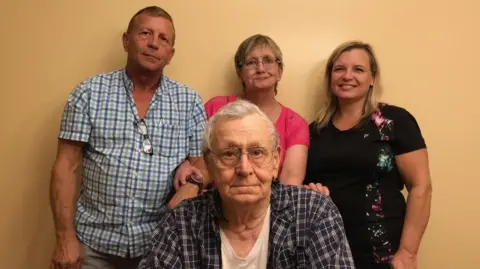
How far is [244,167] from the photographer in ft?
4.12

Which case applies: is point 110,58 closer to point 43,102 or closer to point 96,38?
point 96,38

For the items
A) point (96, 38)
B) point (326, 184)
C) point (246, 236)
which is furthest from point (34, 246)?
point (326, 184)

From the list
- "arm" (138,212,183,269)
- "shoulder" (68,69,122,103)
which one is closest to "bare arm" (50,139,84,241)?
"shoulder" (68,69,122,103)

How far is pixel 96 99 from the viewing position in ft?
5.86

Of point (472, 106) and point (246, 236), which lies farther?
point (472, 106)

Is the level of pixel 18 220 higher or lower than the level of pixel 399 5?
lower

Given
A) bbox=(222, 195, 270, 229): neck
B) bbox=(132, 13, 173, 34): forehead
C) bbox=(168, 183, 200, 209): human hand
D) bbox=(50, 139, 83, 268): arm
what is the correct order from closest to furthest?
bbox=(222, 195, 270, 229): neck
bbox=(168, 183, 200, 209): human hand
bbox=(50, 139, 83, 268): arm
bbox=(132, 13, 173, 34): forehead

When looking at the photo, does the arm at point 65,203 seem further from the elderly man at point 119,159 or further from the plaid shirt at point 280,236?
the plaid shirt at point 280,236

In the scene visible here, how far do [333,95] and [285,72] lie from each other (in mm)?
284

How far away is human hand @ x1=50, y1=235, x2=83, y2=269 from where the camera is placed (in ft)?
5.71

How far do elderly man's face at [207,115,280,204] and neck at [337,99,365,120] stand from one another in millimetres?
842

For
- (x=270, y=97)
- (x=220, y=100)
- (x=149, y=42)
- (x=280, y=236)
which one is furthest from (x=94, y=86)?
(x=280, y=236)

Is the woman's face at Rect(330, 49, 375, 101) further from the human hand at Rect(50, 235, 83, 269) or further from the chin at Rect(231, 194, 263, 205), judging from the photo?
the human hand at Rect(50, 235, 83, 269)

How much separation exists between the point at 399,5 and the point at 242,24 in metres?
0.83
